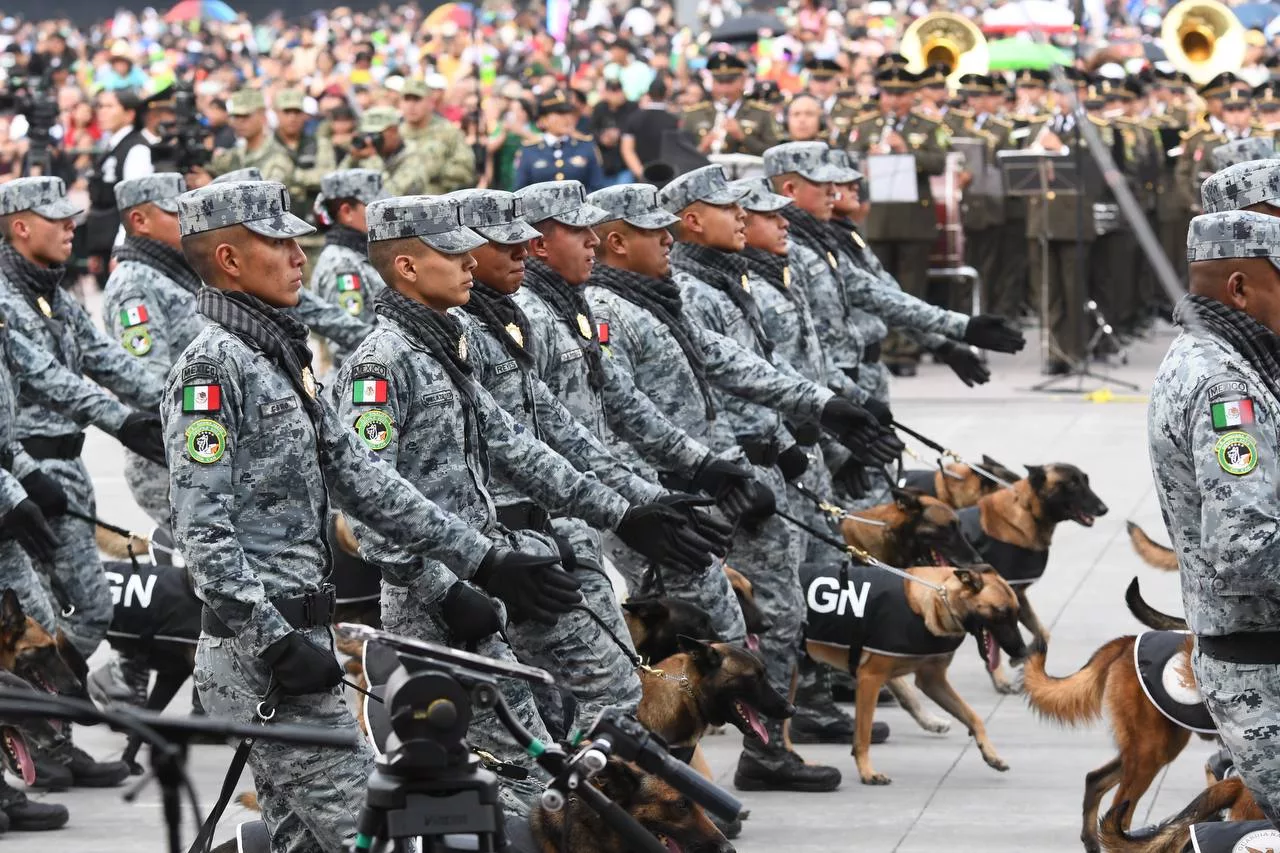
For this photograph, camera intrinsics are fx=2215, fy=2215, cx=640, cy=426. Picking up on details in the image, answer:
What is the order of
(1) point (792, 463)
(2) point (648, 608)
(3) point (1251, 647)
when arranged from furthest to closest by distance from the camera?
(1) point (792, 463) < (2) point (648, 608) < (3) point (1251, 647)

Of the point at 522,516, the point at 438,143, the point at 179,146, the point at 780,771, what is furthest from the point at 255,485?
the point at 438,143

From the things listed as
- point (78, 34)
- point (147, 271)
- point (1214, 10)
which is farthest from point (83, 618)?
point (78, 34)

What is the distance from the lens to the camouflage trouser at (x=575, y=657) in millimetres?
6621

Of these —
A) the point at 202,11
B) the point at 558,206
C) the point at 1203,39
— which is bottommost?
the point at 1203,39

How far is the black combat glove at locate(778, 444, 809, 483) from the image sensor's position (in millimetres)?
9344

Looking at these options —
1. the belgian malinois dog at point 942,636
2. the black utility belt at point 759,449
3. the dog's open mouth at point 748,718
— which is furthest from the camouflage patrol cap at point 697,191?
the dog's open mouth at point 748,718

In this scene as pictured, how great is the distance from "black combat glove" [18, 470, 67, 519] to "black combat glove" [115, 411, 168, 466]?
1.14 feet

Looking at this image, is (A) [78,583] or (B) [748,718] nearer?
(B) [748,718]

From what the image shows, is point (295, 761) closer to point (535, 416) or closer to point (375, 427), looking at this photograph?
point (375, 427)

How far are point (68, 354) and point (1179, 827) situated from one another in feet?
15.7

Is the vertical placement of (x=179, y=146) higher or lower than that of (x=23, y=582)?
higher

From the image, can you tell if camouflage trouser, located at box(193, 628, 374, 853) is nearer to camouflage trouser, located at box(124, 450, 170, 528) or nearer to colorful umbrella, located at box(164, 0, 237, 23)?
camouflage trouser, located at box(124, 450, 170, 528)

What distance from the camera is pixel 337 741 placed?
3.31 metres

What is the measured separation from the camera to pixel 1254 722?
5.08 meters
